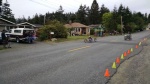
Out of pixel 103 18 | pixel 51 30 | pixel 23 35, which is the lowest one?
pixel 23 35

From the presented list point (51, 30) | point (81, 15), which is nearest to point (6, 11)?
point (81, 15)

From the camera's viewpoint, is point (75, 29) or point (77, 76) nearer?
point (77, 76)

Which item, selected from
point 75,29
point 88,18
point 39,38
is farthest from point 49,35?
point 88,18

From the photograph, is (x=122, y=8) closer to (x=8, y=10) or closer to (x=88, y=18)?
(x=88, y=18)

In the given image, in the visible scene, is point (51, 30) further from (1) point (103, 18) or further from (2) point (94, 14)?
(2) point (94, 14)

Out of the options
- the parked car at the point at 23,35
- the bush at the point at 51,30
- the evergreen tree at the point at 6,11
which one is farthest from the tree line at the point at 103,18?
the parked car at the point at 23,35

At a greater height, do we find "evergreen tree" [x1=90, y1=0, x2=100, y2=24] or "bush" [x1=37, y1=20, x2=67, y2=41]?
"evergreen tree" [x1=90, y1=0, x2=100, y2=24]

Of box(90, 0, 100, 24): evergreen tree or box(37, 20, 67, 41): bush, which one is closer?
box(37, 20, 67, 41): bush

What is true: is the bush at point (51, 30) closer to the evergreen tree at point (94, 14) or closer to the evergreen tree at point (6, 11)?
the evergreen tree at point (6, 11)

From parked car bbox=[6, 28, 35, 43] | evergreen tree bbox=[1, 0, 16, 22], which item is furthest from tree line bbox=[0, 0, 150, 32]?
parked car bbox=[6, 28, 35, 43]

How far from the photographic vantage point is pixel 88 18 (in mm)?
115500

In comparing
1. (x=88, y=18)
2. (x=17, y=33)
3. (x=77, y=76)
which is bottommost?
(x=77, y=76)

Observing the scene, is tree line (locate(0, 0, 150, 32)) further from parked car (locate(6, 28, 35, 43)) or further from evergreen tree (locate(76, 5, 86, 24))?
parked car (locate(6, 28, 35, 43))

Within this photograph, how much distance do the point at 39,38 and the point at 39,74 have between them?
25645mm
